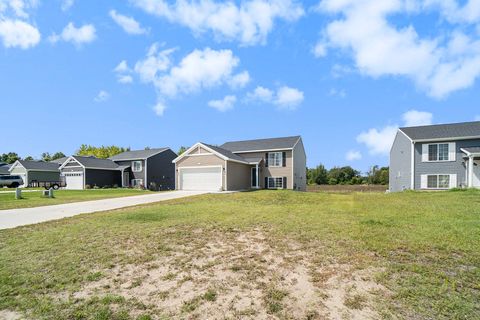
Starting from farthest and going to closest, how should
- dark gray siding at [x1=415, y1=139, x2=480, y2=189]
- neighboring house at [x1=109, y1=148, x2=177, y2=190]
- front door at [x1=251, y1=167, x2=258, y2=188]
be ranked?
neighboring house at [x1=109, y1=148, x2=177, y2=190] < front door at [x1=251, y1=167, x2=258, y2=188] < dark gray siding at [x1=415, y1=139, x2=480, y2=189]

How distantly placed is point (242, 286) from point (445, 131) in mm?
26266

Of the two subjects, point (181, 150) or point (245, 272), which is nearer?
point (245, 272)

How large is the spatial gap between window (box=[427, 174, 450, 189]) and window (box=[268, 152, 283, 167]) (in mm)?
12998

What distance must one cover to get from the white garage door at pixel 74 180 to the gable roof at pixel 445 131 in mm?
37543

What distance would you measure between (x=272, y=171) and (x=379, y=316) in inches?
976

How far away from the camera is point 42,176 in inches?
1550

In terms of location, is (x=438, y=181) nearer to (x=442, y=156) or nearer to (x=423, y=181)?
(x=423, y=181)

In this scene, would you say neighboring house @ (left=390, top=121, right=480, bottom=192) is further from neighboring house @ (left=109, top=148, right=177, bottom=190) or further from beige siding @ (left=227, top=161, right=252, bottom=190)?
neighboring house @ (left=109, top=148, right=177, bottom=190)

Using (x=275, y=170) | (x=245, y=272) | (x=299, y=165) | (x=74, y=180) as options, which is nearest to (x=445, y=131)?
(x=299, y=165)

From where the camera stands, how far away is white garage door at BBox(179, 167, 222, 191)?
24281 mm

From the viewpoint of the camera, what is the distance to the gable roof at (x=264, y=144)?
90.7ft

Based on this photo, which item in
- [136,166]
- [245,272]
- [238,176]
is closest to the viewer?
[245,272]

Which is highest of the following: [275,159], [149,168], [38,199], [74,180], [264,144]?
[264,144]

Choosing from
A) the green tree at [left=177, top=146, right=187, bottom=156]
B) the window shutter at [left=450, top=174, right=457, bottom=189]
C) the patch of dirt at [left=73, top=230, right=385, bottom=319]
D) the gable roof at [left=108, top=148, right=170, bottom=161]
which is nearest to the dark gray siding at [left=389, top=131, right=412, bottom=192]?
the window shutter at [left=450, top=174, right=457, bottom=189]
